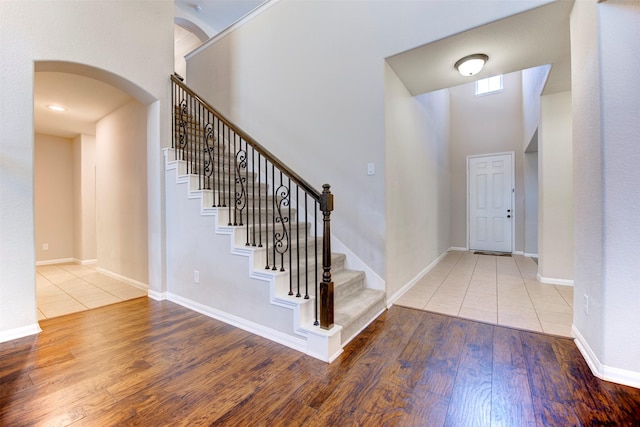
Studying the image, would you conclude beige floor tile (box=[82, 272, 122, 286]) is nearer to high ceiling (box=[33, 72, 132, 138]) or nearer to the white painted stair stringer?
the white painted stair stringer

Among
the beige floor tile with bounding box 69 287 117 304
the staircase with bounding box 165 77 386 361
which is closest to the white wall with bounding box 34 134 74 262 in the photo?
the beige floor tile with bounding box 69 287 117 304

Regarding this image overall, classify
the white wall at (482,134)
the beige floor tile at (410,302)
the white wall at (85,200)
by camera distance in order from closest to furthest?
the beige floor tile at (410,302) → the white wall at (85,200) → the white wall at (482,134)

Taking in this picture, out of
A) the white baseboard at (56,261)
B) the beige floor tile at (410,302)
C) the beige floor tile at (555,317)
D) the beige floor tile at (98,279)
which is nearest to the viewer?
the beige floor tile at (555,317)

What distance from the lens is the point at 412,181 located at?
12.1ft

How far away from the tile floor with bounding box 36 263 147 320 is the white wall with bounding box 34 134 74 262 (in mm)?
936

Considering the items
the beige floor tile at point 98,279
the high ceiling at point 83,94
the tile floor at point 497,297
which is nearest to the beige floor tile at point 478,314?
the tile floor at point 497,297

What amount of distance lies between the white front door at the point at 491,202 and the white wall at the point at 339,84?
4.52m

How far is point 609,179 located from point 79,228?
7603 mm

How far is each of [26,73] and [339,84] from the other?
2.82m

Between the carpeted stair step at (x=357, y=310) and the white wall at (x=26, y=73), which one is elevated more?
the white wall at (x=26, y=73)

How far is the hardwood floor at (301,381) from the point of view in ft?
4.66

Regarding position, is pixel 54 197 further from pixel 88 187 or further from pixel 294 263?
pixel 294 263

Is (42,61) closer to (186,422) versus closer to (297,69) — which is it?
(297,69)

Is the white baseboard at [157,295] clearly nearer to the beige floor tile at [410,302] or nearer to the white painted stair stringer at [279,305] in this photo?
the white painted stair stringer at [279,305]
